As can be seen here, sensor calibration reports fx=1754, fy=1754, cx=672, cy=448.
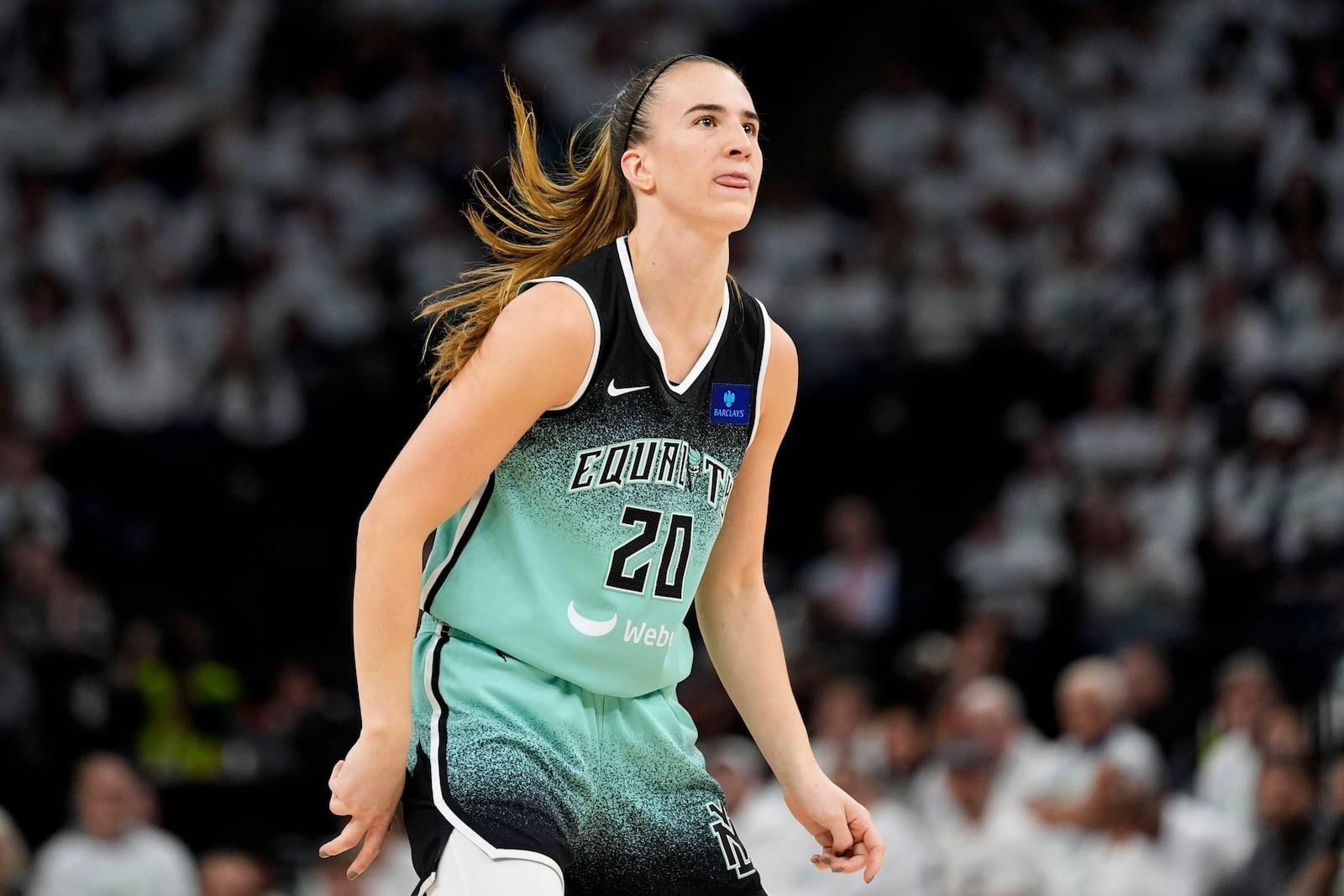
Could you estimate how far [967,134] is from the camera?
1427 centimetres

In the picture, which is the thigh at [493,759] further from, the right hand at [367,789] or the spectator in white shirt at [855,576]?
the spectator in white shirt at [855,576]

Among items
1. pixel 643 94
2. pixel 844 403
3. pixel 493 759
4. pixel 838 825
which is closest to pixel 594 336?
pixel 643 94

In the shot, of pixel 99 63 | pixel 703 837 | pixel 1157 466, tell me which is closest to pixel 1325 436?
pixel 1157 466

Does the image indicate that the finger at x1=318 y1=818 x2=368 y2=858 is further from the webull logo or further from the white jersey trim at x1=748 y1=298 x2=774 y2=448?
the white jersey trim at x1=748 y1=298 x2=774 y2=448

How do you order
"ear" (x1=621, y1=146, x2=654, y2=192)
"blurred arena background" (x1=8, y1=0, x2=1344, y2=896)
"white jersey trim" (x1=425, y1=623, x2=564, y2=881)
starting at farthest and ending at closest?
"blurred arena background" (x1=8, y1=0, x2=1344, y2=896) → "ear" (x1=621, y1=146, x2=654, y2=192) → "white jersey trim" (x1=425, y1=623, x2=564, y2=881)

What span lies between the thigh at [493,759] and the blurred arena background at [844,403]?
4.97 metres

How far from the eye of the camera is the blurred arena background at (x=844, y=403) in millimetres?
8953

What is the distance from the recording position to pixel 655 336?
378 centimetres

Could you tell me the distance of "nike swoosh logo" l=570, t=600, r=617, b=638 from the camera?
3.65 m

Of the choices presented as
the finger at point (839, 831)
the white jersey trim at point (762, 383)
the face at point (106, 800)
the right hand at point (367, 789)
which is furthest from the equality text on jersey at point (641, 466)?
the face at point (106, 800)

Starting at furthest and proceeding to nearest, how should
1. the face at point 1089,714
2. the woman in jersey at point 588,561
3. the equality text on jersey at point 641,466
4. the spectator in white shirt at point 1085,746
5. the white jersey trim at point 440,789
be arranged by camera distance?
the face at point 1089,714
the spectator in white shirt at point 1085,746
the equality text on jersey at point 641,466
the woman in jersey at point 588,561
the white jersey trim at point 440,789

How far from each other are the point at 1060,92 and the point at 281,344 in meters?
6.62

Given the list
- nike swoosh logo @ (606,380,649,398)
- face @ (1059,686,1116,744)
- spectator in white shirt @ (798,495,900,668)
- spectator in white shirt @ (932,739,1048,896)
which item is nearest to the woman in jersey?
nike swoosh logo @ (606,380,649,398)

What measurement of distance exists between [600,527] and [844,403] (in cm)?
890
